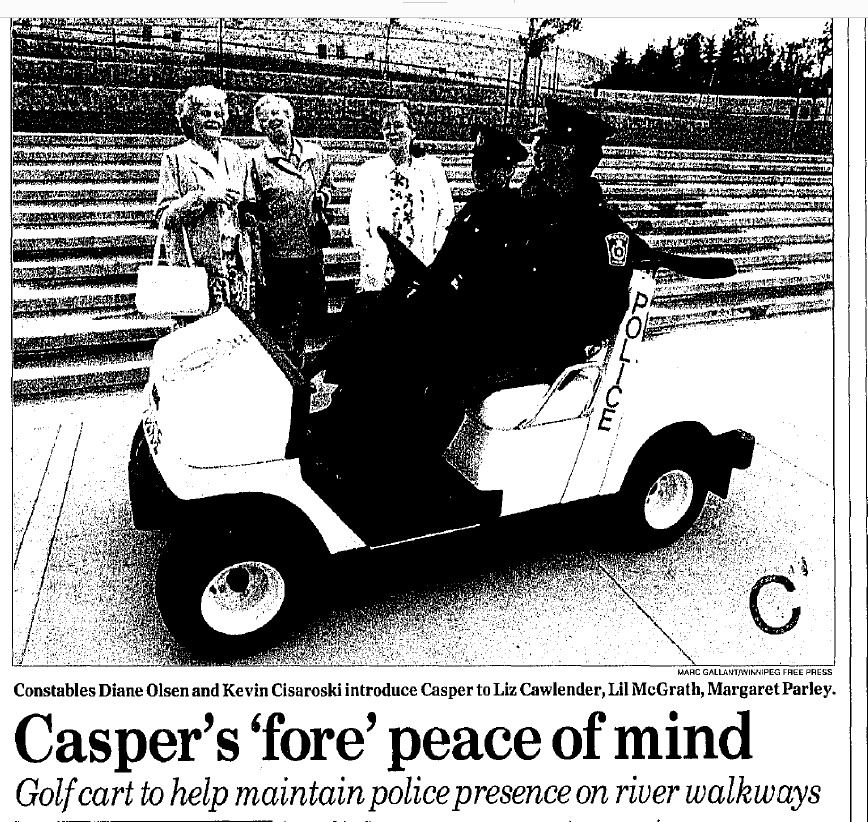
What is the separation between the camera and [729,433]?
78.4 inches

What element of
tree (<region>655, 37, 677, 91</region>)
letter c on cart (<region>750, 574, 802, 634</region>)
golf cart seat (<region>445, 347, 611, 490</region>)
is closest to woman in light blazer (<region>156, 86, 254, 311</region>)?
golf cart seat (<region>445, 347, 611, 490</region>)

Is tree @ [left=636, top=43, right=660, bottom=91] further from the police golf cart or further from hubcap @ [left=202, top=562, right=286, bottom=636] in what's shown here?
hubcap @ [left=202, top=562, right=286, bottom=636]

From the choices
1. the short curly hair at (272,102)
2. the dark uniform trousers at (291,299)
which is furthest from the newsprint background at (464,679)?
the dark uniform trousers at (291,299)

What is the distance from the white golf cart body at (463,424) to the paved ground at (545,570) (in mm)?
110

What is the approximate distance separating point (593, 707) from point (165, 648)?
872mm

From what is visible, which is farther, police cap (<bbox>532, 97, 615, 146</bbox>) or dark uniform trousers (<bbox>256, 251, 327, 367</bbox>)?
police cap (<bbox>532, 97, 615, 146</bbox>)

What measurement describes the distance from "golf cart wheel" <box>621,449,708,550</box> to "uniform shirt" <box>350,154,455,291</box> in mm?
698

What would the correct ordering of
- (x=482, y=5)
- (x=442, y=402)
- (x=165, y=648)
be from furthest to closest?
1. (x=482, y=5)
2. (x=442, y=402)
3. (x=165, y=648)

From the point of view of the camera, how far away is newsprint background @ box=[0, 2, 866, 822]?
68.5 inches

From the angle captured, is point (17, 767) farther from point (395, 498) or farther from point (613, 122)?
point (613, 122)

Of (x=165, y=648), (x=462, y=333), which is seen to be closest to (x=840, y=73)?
(x=462, y=333)

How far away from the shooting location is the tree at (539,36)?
1950 mm

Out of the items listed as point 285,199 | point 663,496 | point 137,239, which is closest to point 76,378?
point 137,239

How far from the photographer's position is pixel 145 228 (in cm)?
188
